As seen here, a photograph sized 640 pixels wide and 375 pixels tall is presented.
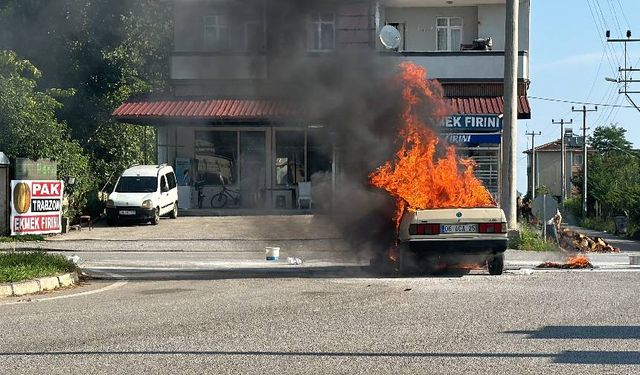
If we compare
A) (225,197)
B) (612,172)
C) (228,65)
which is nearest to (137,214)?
(225,197)

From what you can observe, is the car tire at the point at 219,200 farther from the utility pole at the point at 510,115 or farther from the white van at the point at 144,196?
the utility pole at the point at 510,115

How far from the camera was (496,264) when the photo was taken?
13.9 metres

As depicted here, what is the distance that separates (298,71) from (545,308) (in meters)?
6.54

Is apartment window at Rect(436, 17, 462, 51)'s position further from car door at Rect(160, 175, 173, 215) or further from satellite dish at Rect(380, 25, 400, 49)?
satellite dish at Rect(380, 25, 400, 49)

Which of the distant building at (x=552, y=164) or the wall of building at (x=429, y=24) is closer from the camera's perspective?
the wall of building at (x=429, y=24)

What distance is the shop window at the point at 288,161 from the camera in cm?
2867

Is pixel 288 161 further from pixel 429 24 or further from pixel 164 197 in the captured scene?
pixel 429 24

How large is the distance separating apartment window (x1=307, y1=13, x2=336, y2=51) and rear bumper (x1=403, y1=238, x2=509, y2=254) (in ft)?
12.4

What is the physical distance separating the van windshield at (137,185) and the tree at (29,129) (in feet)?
4.21

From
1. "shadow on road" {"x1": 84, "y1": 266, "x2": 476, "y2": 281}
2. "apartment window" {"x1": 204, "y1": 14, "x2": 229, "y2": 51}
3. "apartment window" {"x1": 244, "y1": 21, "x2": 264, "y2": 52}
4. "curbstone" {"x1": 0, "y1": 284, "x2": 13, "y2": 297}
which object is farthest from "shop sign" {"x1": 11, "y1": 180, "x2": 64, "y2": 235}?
"curbstone" {"x1": 0, "y1": 284, "x2": 13, "y2": 297}

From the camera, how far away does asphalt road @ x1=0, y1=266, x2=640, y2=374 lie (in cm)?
707

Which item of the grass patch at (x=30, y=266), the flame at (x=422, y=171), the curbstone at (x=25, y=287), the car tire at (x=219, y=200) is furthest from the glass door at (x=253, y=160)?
the curbstone at (x=25, y=287)

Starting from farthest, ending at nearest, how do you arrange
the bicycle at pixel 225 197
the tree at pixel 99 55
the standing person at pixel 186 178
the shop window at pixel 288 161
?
the standing person at pixel 186 178
the shop window at pixel 288 161
the bicycle at pixel 225 197
the tree at pixel 99 55

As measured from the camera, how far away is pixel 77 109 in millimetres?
37969
